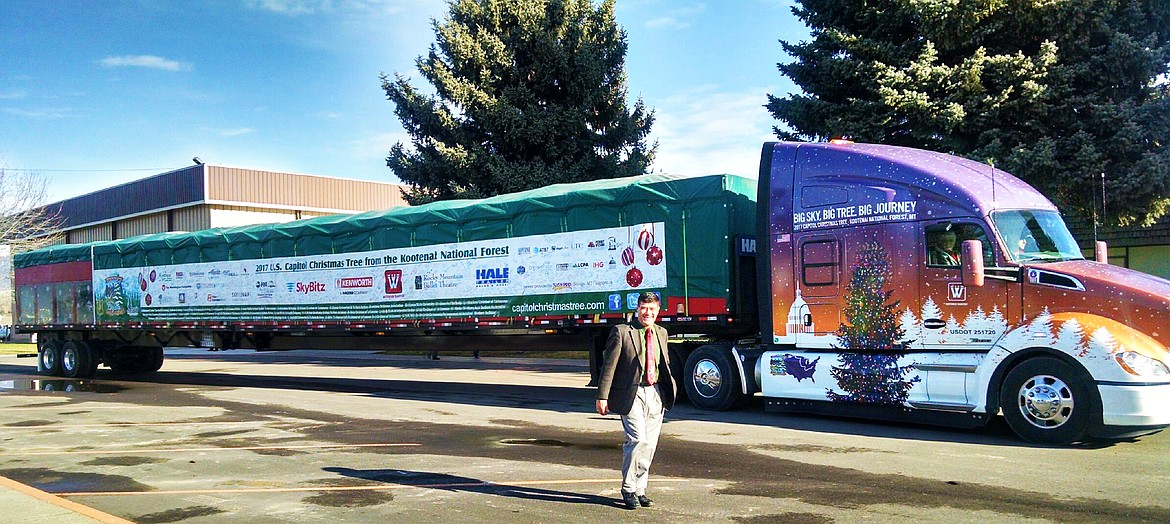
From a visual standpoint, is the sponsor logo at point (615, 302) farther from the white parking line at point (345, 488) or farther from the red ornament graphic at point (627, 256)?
the white parking line at point (345, 488)

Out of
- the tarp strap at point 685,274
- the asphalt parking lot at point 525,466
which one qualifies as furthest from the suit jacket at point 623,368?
the tarp strap at point 685,274

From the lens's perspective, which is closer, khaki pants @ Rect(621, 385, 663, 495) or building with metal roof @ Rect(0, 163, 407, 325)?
khaki pants @ Rect(621, 385, 663, 495)

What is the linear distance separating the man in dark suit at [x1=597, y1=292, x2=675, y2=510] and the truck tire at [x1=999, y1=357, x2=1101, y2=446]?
4.76m

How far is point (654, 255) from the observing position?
13.7 m

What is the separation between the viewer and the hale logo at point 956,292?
35.0ft

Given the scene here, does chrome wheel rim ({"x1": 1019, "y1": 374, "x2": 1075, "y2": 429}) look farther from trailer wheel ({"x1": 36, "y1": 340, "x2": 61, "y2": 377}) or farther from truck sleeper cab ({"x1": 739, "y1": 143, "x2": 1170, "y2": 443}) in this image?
trailer wheel ({"x1": 36, "y1": 340, "x2": 61, "y2": 377})

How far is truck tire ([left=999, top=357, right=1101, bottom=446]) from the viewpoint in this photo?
9547mm

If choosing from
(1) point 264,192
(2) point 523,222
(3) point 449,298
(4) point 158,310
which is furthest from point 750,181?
(1) point 264,192

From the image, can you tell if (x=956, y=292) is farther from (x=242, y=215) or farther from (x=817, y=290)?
(x=242, y=215)

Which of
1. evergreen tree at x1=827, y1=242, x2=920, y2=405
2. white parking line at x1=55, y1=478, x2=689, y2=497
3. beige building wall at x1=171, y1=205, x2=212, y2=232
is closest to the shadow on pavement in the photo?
white parking line at x1=55, y1=478, x2=689, y2=497

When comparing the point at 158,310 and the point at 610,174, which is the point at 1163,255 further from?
the point at 158,310

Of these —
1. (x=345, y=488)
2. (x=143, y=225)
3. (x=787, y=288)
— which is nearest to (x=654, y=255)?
(x=787, y=288)

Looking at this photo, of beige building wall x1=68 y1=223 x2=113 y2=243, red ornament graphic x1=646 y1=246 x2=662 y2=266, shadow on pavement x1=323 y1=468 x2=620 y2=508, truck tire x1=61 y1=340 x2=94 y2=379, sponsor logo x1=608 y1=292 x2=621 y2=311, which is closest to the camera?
shadow on pavement x1=323 y1=468 x2=620 y2=508

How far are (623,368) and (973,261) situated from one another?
5169mm
